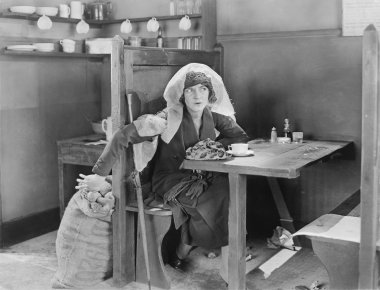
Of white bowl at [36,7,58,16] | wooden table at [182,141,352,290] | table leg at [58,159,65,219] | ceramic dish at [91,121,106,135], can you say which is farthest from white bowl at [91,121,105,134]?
wooden table at [182,141,352,290]

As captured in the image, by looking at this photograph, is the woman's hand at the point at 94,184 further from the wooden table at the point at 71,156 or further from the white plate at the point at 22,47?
the white plate at the point at 22,47

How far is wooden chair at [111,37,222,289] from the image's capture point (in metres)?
3.82

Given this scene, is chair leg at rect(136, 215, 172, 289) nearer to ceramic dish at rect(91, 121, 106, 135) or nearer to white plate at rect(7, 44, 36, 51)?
ceramic dish at rect(91, 121, 106, 135)

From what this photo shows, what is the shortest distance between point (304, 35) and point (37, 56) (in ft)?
7.90

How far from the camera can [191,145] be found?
4.05m

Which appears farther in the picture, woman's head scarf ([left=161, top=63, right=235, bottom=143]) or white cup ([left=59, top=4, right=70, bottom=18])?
white cup ([left=59, top=4, right=70, bottom=18])

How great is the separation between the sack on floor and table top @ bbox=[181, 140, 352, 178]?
79cm

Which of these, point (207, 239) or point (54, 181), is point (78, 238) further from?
point (54, 181)

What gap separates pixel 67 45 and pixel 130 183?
1.98 m

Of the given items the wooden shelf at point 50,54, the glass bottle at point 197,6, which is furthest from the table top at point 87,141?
the glass bottle at point 197,6

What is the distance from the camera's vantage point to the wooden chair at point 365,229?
9.39 ft

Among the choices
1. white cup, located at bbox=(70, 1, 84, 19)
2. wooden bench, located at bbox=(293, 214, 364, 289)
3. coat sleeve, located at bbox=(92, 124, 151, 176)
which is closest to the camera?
wooden bench, located at bbox=(293, 214, 364, 289)

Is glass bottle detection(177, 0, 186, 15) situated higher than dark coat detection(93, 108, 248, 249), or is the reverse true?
glass bottle detection(177, 0, 186, 15)

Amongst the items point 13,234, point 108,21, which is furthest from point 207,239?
point 108,21
